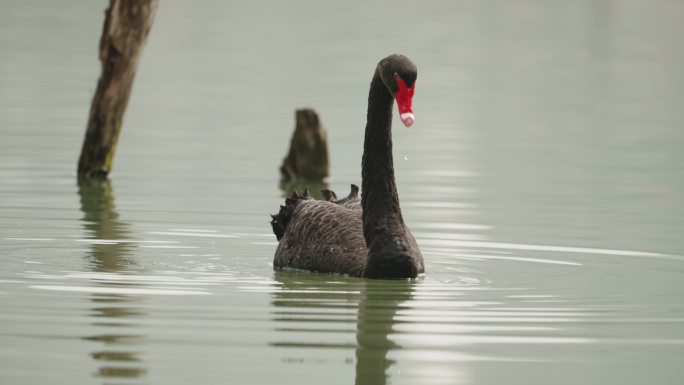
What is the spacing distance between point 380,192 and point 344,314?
5.50 feet

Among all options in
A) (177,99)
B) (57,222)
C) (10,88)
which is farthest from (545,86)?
(57,222)

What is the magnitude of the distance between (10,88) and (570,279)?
17.1 meters

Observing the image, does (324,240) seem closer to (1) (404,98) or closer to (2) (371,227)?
(2) (371,227)

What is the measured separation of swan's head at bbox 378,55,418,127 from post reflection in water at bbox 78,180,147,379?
5.82 feet

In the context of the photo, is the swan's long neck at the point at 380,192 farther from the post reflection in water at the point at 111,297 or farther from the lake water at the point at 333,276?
the post reflection in water at the point at 111,297

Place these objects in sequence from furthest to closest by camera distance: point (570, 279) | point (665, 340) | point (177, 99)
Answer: point (177, 99), point (570, 279), point (665, 340)

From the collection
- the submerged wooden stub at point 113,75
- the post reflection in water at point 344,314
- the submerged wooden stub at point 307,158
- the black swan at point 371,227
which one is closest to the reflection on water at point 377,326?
the post reflection in water at point 344,314

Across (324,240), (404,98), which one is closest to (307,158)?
(324,240)

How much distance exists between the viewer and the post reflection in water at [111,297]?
22.7 feet

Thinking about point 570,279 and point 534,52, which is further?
point 534,52

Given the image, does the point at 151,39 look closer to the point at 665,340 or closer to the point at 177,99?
the point at 177,99

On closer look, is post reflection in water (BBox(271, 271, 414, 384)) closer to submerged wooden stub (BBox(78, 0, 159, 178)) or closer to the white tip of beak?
the white tip of beak

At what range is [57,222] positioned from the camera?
1181cm

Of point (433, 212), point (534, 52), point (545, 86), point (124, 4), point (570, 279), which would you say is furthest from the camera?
point (534, 52)
